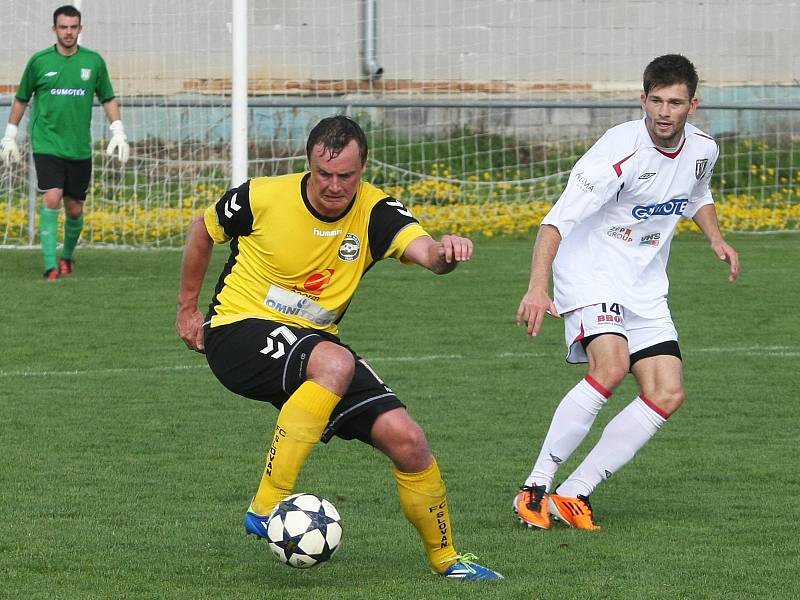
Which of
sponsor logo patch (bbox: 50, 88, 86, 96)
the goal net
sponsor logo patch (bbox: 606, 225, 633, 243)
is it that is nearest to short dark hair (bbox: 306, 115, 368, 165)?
sponsor logo patch (bbox: 606, 225, 633, 243)

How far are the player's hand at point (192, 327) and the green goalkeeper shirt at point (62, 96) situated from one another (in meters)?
7.75

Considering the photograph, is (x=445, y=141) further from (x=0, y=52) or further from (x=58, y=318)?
(x=58, y=318)

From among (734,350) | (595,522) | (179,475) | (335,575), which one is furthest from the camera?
(734,350)

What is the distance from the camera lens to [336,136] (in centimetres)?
487

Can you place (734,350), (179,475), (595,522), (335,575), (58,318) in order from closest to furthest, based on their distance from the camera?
(335,575), (595,522), (179,475), (734,350), (58,318)

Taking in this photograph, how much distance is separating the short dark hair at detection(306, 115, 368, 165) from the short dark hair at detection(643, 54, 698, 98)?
Answer: 1.44 meters

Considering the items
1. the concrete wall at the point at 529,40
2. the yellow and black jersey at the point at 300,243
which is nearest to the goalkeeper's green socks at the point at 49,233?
the concrete wall at the point at 529,40

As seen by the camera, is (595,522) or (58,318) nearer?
(595,522)

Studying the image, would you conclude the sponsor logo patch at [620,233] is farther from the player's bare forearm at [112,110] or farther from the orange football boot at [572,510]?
the player's bare forearm at [112,110]

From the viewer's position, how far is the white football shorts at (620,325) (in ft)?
19.7

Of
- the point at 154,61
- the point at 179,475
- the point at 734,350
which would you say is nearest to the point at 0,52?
the point at 154,61

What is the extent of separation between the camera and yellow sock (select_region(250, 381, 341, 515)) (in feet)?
15.7

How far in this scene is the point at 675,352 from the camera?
6078 mm

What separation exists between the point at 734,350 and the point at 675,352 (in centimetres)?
427
